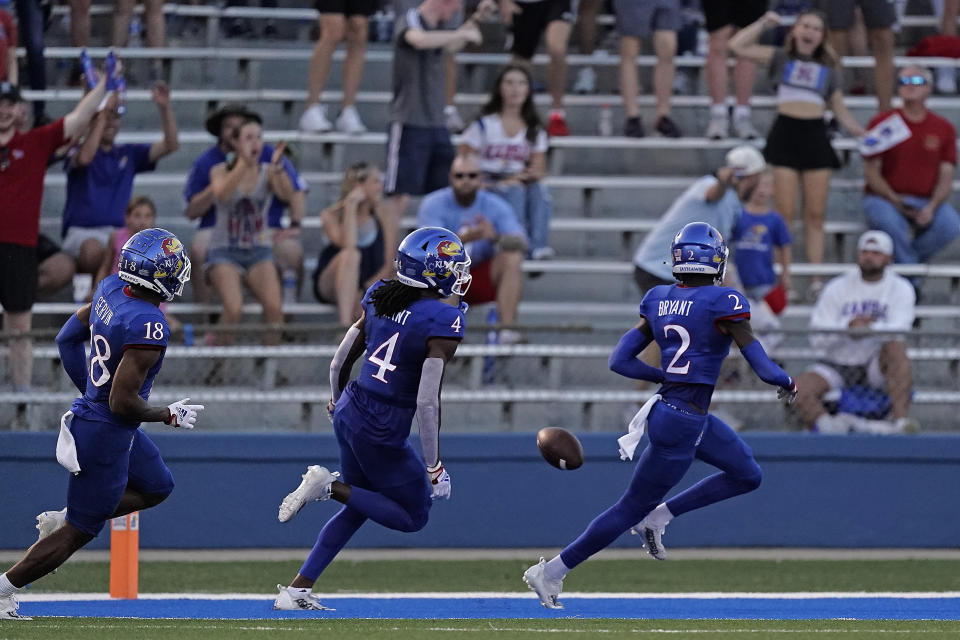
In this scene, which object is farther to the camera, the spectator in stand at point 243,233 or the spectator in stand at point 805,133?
the spectator in stand at point 805,133

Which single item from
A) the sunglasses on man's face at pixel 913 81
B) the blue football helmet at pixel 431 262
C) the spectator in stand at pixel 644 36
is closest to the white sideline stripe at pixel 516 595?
the blue football helmet at pixel 431 262

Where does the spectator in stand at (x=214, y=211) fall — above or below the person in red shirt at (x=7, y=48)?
below

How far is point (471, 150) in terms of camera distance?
11.9 meters

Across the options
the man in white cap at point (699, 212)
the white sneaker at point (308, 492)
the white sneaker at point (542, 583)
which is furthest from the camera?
the man in white cap at point (699, 212)

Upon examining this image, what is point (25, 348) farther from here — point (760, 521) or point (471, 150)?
point (760, 521)

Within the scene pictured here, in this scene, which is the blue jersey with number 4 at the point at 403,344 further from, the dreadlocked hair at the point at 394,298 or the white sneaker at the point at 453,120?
the white sneaker at the point at 453,120

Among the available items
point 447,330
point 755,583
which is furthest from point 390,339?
point 755,583

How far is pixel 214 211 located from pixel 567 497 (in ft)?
10.5

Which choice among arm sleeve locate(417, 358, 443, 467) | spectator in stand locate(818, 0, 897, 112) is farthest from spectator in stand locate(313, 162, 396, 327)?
spectator in stand locate(818, 0, 897, 112)

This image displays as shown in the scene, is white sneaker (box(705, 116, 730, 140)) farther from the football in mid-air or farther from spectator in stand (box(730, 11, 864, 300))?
the football in mid-air

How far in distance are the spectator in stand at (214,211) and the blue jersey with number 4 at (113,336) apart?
3779 millimetres

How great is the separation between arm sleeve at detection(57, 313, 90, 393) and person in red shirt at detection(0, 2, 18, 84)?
5.19 metres

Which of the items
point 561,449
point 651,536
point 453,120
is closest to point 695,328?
point 561,449

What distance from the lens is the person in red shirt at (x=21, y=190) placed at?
415 inches
